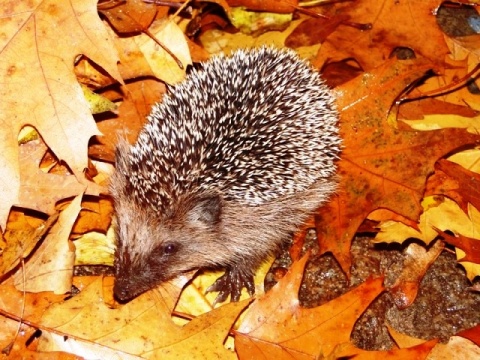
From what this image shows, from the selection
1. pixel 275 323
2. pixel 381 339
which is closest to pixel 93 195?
pixel 275 323

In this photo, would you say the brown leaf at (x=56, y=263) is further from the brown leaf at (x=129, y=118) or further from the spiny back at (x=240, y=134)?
the brown leaf at (x=129, y=118)

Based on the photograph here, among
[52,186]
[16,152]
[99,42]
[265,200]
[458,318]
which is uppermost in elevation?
[99,42]

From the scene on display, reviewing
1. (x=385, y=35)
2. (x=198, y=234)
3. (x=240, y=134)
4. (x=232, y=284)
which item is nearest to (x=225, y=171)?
(x=240, y=134)

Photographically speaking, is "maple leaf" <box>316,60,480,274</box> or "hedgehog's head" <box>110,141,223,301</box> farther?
"maple leaf" <box>316,60,480,274</box>

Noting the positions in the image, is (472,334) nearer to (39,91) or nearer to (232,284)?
(232,284)

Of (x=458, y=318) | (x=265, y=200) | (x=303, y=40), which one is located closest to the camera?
(x=265, y=200)

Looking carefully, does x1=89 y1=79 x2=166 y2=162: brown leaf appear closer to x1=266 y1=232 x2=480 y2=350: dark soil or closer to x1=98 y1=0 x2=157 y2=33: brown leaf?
x1=98 y1=0 x2=157 y2=33: brown leaf

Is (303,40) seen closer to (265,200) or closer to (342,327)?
(265,200)

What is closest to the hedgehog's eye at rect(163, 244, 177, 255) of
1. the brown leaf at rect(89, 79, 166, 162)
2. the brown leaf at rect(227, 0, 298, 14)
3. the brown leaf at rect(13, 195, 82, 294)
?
the brown leaf at rect(13, 195, 82, 294)
